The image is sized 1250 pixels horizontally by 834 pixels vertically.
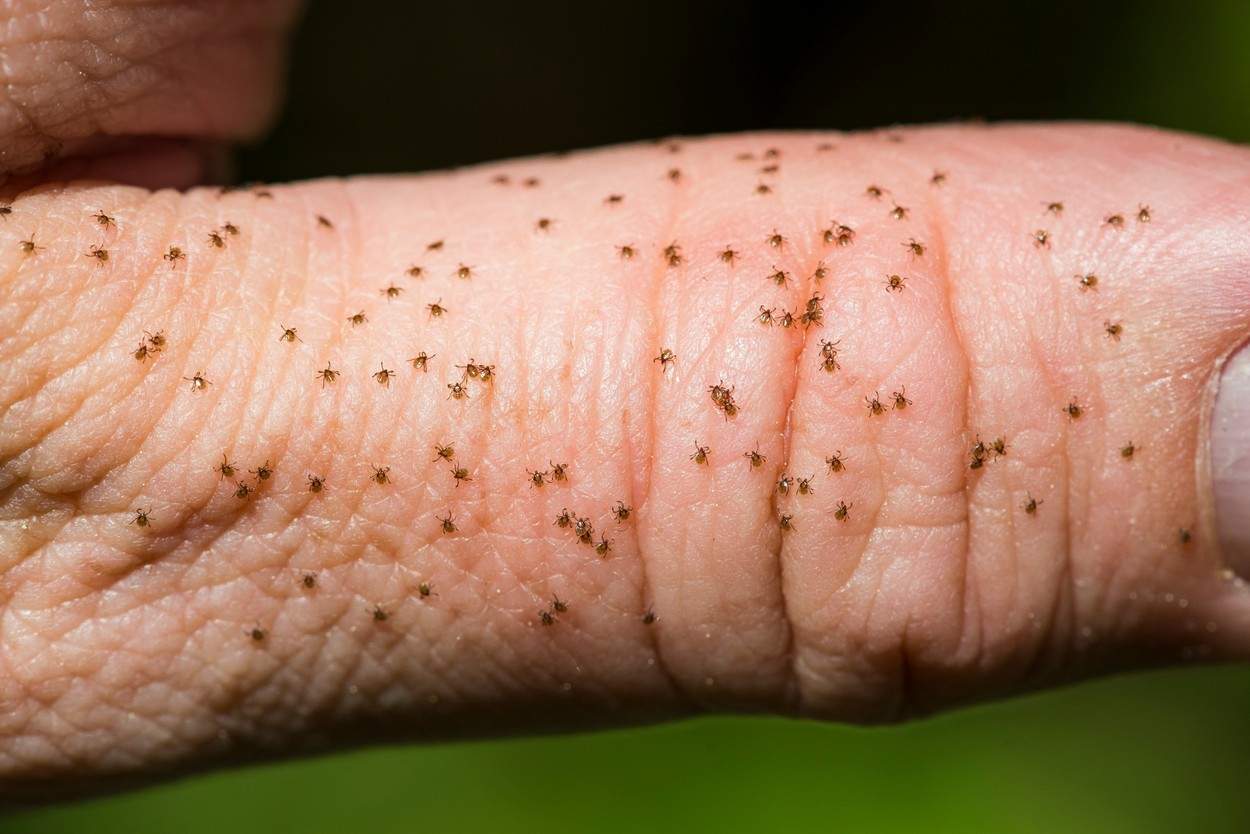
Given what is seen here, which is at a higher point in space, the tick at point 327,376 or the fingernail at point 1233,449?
the tick at point 327,376

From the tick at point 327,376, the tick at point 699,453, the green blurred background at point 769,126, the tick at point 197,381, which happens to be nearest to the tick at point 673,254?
the tick at point 699,453

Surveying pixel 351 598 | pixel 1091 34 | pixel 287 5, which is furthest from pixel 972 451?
pixel 1091 34

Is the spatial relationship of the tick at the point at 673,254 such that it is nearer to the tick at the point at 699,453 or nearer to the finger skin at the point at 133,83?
the tick at the point at 699,453

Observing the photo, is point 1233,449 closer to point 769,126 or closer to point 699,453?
point 699,453

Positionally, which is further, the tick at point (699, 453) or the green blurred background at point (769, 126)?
the green blurred background at point (769, 126)

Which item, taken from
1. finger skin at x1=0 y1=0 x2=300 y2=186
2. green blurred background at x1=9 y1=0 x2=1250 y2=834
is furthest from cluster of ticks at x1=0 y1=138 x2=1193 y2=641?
green blurred background at x1=9 y1=0 x2=1250 y2=834

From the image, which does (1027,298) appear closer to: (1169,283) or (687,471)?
(1169,283)

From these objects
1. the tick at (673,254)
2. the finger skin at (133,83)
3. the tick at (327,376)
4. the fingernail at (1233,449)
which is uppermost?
the finger skin at (133,83)
